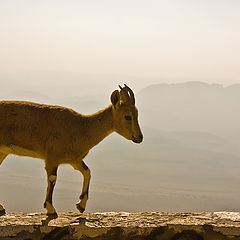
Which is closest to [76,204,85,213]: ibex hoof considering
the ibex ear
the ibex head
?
the ibex head

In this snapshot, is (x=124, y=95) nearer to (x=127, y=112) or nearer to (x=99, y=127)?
(x=127, y=112)

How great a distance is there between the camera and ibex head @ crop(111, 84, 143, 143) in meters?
4.20

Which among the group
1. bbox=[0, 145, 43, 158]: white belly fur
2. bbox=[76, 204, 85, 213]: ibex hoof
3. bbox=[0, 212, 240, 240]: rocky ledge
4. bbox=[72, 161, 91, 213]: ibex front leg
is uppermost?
bbox=[0, 145, 43, 158]: white belly fur

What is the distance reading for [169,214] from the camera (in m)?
4.68

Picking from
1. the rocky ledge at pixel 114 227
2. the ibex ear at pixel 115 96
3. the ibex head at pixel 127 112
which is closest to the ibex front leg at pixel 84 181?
the rocky ledge at pixel 114 227

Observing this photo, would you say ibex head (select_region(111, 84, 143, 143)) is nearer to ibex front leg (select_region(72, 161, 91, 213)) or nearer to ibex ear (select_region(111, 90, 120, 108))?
ibex ear (select_region(111, 90, 120, 108))

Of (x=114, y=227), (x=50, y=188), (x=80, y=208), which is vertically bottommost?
(x=114, y=227)

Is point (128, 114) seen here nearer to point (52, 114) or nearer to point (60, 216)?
point (52, 114)

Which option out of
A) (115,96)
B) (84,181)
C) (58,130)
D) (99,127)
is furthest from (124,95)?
(84,181)

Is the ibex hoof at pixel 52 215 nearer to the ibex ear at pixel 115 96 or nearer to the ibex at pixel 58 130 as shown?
the ibex at pixel 58 130

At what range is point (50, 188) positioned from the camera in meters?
4.20

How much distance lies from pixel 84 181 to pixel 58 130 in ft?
1.93

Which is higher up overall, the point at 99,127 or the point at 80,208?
the point at 99,127

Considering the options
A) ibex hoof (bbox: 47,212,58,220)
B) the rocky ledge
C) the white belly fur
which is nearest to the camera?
the rocky ledge
